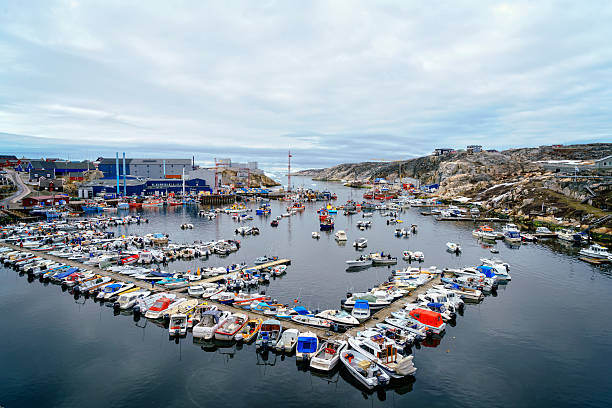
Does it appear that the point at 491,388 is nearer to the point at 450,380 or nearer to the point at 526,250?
the point at 450,380

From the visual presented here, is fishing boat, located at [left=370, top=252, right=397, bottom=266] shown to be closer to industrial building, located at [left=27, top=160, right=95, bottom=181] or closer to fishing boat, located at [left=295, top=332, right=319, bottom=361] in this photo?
fishing boat, located at [left=295, top=332, right=319, bottom=361]

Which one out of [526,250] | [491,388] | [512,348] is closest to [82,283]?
[491,388]

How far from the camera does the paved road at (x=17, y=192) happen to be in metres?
84.5

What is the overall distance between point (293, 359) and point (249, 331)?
4392 mm

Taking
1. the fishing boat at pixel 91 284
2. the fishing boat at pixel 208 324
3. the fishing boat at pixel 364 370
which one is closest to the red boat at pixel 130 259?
the fishing boat at pixel 91 284

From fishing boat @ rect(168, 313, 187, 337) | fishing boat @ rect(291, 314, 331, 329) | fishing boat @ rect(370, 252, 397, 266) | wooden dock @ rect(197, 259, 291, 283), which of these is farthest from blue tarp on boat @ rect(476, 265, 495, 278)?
fishing boat @ rect(168, 313, 187, 337)

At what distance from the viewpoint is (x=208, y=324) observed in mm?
25562

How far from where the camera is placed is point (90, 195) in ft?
369

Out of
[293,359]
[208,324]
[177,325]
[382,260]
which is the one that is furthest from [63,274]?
[382,260]

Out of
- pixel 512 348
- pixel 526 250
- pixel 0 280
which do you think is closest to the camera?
pixel 512 348

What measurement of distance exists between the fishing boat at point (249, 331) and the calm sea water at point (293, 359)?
3.39 ft

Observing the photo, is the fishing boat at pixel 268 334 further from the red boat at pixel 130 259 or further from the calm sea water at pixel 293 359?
the red boat at pixel 130 259

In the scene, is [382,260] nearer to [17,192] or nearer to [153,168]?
[17,192]

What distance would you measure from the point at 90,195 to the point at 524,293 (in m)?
123
